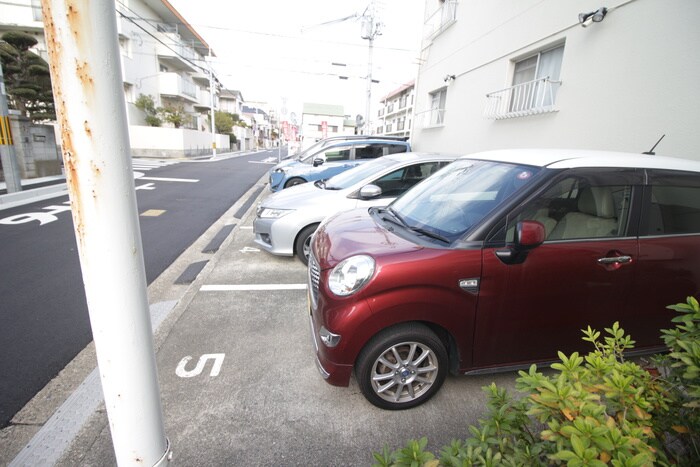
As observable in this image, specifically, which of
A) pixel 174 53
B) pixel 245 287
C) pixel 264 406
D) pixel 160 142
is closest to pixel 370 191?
pixel 245 287

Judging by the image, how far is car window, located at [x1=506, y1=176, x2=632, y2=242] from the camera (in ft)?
7.83

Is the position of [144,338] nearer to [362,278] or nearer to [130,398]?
[130,398]

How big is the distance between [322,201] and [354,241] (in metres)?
2.17

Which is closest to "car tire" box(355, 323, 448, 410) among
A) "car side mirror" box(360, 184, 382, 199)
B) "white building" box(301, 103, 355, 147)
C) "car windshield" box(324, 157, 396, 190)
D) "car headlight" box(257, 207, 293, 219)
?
"car side mirror" box(360, 184, 382, 199)

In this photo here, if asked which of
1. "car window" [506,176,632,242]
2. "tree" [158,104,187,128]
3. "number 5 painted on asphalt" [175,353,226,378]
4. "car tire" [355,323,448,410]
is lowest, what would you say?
"number 5 painted on asphalt" [175,353,226,378]

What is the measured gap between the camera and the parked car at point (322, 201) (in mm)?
4516

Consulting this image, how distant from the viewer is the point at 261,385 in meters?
2.56

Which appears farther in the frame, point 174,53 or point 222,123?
point 222,123

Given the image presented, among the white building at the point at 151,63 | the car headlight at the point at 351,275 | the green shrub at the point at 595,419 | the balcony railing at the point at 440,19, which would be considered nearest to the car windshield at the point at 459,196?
the car headlight at the point at 351,275

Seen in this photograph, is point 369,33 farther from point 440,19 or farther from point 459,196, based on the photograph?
point 459,196

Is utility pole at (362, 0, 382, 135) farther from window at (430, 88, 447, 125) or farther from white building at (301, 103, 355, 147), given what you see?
white building at (301, 103, 355, 147)

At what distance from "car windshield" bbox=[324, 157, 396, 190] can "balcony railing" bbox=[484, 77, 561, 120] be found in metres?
3.02

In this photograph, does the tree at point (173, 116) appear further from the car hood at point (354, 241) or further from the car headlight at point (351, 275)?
the car headlight at point (351, 275)

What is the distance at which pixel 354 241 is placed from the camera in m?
2.52
